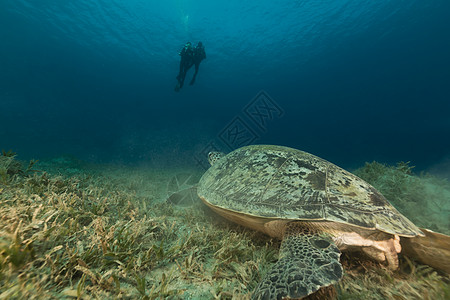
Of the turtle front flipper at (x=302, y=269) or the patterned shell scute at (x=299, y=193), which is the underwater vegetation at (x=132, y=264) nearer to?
the turtle front flipper at (x=302, y=269)

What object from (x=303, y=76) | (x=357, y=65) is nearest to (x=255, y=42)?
(x=303, y=76)

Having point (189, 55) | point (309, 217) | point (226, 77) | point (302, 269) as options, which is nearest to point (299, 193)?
point (309, 217)

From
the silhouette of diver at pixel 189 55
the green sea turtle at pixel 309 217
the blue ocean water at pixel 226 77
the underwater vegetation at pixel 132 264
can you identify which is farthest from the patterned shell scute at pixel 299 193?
the silhouette of diver at pixel 189 55

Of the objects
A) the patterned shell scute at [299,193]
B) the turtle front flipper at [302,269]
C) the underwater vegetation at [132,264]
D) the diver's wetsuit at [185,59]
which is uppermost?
the diver's wetsuit at [185,59]

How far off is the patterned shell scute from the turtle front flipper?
0.79 feet

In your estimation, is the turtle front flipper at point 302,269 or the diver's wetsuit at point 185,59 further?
the diver's wetsuit at point 185,59

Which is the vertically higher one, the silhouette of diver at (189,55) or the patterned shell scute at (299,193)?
the silhouette of diver at (189,55)

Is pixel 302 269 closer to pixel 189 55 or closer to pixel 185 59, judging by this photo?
pixel 189 55

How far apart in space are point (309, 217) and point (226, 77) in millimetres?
45652

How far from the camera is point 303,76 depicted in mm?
41719

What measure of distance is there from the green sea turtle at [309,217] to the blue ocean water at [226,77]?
18.7ft

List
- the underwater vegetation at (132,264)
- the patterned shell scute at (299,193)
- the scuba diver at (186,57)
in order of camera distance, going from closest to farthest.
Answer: the underwater vegetation at (132,264), the patterned shell scute at (299,193), the scuba diver at (186,57)

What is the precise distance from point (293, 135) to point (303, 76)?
1516 inches

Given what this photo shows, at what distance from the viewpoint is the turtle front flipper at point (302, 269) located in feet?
3.75
